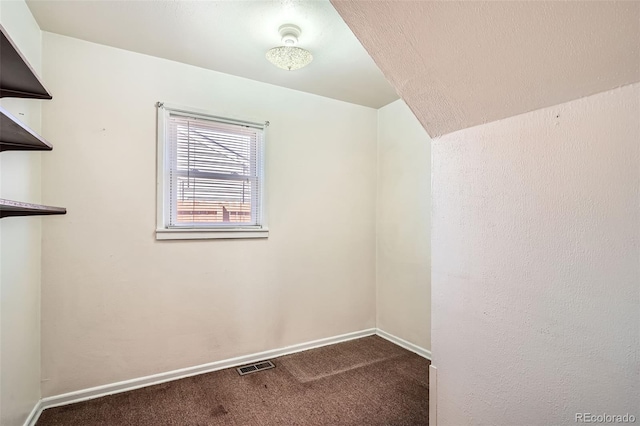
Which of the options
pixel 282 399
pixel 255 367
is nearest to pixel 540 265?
pixel 282 399

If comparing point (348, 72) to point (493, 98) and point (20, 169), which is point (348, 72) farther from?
point (20, 169)

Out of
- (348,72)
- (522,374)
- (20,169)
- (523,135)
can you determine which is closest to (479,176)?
(523,135)

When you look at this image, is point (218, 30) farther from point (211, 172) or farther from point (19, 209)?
point (19, 209)

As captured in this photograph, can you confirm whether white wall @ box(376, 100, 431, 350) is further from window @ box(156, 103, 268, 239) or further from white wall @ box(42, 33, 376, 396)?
window @ box(156, 103, 268, 239)

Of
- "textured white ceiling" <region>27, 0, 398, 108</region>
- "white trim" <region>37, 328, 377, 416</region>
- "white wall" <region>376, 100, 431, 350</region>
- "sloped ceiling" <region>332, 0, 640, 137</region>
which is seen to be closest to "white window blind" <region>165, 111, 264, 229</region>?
"textured white ceiling" <region>27, 0, 398, 108</region>

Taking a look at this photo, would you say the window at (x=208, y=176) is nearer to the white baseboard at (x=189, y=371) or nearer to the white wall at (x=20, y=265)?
the white wall at (x=20, y=265)

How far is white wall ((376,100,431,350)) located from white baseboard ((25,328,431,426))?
0.26ft

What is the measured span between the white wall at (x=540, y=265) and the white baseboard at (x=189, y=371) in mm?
1695

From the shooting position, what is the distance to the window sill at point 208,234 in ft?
7.82

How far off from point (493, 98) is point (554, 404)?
105cm

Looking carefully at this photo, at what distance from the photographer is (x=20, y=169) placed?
5.74 feet

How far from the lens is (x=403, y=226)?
3102 millimetres

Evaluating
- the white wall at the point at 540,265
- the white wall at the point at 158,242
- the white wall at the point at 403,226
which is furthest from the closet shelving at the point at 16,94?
the white wall at the point at 403,226

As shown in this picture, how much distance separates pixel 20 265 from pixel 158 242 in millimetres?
770
